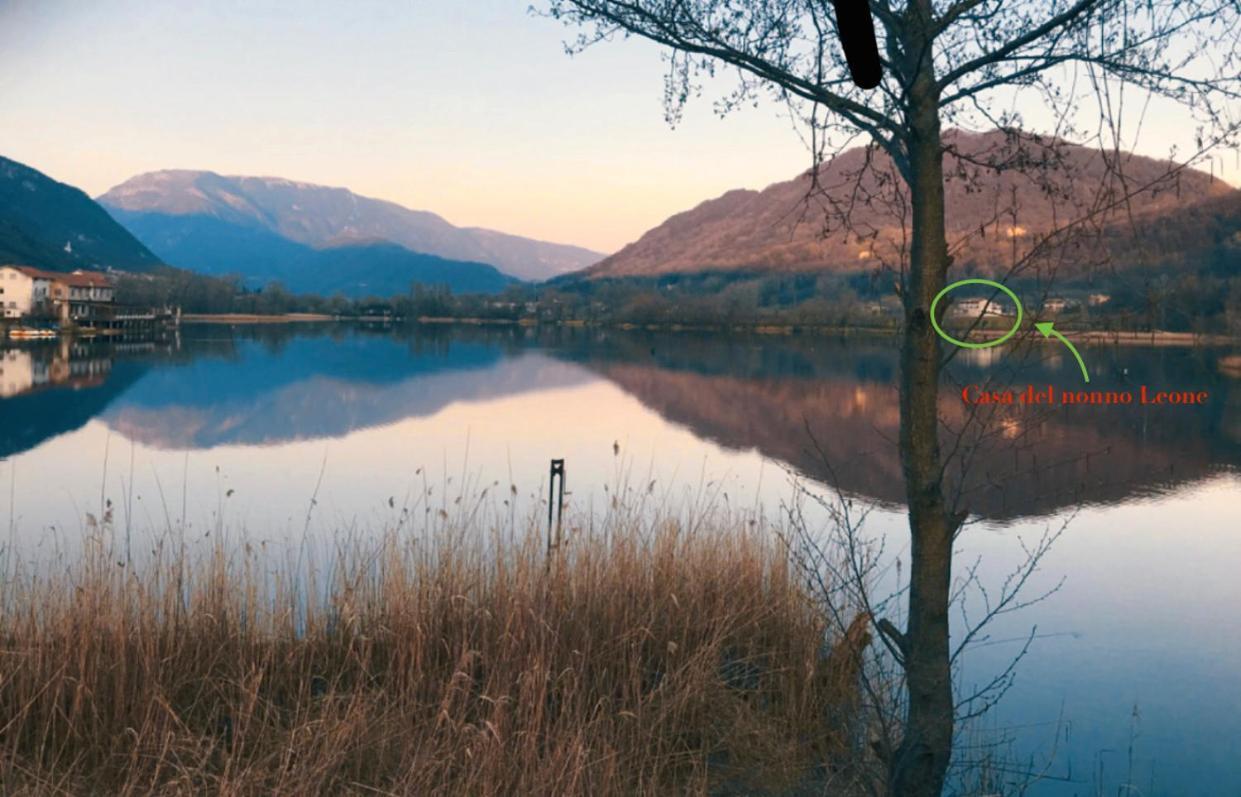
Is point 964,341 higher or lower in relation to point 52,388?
higher

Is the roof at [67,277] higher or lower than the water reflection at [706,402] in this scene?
higher

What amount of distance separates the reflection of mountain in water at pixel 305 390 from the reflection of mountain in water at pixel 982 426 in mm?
7382

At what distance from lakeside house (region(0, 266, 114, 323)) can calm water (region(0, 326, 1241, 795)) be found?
30.5m

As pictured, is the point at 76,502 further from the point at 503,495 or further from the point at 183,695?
the point at 183,695

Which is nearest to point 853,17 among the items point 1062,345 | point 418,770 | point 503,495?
point 1062,345

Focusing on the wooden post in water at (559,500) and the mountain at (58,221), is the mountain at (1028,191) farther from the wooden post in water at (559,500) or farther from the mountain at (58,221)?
the mountain at (58,221)

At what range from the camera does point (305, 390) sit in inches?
1727

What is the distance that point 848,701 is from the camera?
723 cm

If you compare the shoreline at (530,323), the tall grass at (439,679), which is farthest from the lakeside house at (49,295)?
the tall grass at (439,679)

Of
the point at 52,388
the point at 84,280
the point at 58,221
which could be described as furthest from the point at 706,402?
the point at 58,221

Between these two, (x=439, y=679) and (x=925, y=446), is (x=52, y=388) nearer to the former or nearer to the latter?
Result: (x=439, y=679)

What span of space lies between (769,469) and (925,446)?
784 inches

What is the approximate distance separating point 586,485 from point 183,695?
1363cm

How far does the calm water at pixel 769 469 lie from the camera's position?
871 cm
